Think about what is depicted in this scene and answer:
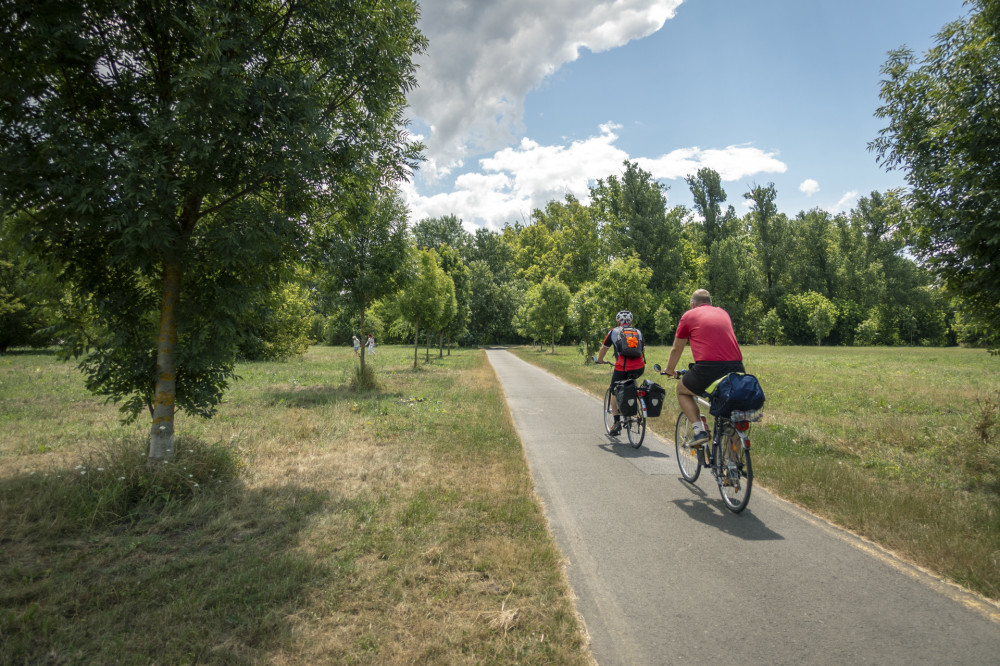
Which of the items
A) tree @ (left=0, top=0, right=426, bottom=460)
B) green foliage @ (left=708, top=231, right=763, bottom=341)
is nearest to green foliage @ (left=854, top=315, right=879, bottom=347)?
green foliage @ (left=708, top=231, right=763, bottom=341)

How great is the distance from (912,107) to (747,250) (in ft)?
212

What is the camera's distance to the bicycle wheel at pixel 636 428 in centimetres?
759

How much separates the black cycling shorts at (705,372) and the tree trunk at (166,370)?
17.9 feet

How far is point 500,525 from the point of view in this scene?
14.5 ft

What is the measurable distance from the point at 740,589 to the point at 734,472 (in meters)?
1.68

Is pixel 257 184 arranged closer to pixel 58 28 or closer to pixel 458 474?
pixel 58 28

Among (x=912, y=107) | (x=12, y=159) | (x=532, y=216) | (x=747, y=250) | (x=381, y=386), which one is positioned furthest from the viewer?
(x=532, y=216)

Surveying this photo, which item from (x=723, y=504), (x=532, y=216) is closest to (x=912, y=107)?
(x=723, y=504)

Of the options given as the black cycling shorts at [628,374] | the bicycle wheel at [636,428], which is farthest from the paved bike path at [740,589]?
the black cycling shorts at [628,374]

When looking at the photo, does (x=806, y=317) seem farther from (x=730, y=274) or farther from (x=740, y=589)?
(x=740, y=589)

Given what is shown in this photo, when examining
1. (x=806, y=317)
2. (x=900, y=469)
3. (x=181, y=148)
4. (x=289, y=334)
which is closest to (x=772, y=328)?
(x=806, y=317)

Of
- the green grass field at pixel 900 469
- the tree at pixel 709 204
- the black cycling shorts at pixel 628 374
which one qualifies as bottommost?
the green grass field at pixel 900 469

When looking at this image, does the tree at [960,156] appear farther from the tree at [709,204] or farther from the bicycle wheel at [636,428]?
the tree at [709,204]

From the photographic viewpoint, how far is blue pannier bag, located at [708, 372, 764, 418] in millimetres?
4684
